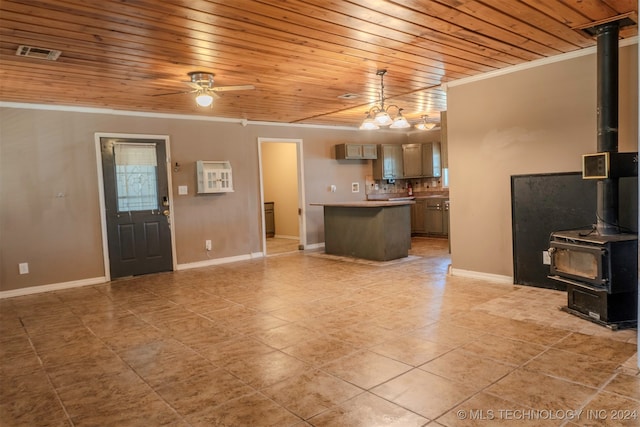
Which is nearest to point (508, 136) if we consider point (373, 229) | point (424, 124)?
point (373, 229)

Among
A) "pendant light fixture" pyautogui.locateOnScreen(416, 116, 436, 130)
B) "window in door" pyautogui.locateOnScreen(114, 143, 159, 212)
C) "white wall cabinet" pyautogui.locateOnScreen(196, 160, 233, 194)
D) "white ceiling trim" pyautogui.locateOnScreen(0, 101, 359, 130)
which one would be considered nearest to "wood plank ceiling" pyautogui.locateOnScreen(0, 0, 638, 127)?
"white ceiling trim" pyautogui.locateOnScreen(0, 101, 359, 130)

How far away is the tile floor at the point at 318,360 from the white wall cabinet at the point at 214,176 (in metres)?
2.21

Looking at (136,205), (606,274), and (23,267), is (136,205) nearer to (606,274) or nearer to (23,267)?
(23,267)

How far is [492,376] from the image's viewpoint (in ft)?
8.38

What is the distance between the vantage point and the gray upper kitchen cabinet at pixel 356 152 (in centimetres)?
839

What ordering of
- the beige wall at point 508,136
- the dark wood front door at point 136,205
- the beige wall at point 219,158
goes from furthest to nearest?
the dark wood front door at point 136,205 < the beige wall at point 219,158 < the beige wall at point 508,136

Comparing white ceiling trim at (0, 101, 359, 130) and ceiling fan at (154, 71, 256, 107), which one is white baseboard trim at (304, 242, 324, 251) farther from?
ceiling fan at (154, 71, 256, 107)

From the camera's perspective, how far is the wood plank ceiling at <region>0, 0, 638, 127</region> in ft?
9.26

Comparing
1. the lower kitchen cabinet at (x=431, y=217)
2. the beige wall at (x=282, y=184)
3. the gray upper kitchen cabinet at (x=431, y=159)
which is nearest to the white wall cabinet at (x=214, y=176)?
the beige wall at (x=282, y=184)

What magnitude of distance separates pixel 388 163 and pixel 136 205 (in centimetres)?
520

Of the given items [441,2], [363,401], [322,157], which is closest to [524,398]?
[363,401]

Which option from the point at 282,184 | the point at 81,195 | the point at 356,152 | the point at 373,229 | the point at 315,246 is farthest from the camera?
A: the point at 282,184

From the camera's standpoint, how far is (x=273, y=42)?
3453 mm

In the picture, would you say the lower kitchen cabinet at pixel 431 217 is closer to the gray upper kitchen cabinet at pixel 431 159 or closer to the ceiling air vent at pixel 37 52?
the gray upper kitchen cabinet at pixel 431 159
